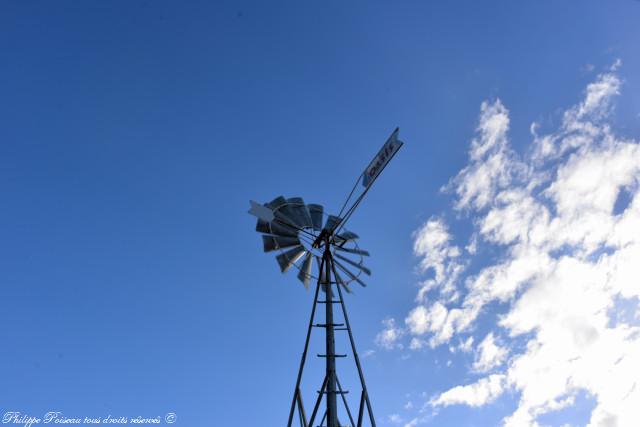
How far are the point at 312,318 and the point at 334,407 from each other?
330 cm

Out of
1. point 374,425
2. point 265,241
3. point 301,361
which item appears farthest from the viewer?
point 265,241

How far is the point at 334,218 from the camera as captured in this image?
→ 1834 centimetres

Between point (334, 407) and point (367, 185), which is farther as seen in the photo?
point (367, 185)

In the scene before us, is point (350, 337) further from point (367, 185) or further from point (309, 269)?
point (367, 185)

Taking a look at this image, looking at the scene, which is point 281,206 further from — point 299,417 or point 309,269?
point 299,417

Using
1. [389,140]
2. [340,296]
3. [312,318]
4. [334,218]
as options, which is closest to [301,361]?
[312,318]

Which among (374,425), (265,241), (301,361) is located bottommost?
(374,425)

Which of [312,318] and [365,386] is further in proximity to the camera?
[312,318]

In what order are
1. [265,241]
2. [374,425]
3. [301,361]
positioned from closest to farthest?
[374,425]
[301,361]
[265,241]

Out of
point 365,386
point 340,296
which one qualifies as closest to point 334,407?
point 365,386

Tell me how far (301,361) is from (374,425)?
3395 mm

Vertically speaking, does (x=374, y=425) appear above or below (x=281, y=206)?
below

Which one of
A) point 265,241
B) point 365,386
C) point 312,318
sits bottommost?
point 365,386

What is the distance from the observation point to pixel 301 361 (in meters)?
16.4
